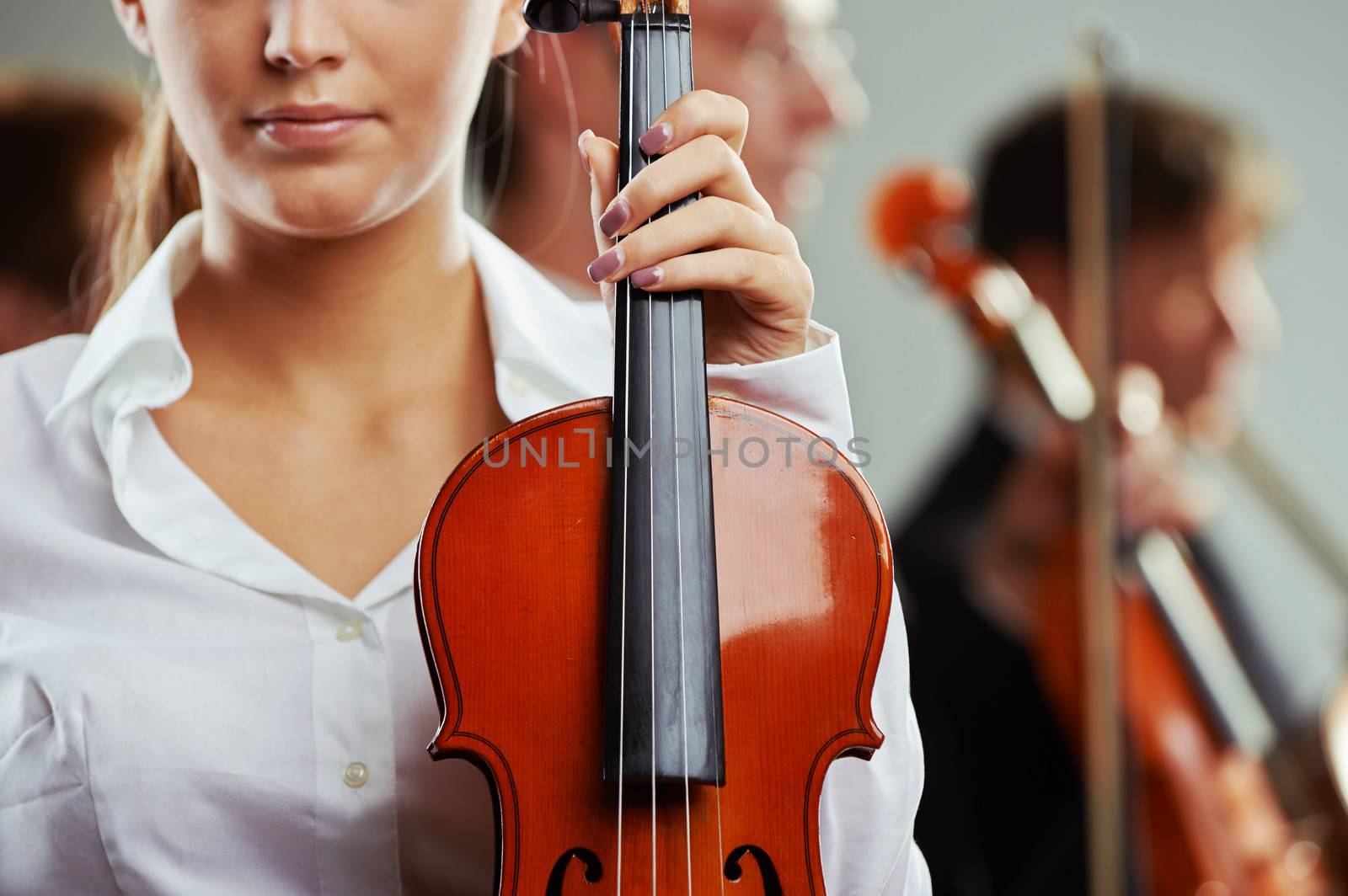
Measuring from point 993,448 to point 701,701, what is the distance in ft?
2.83

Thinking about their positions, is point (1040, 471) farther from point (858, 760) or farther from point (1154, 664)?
point (858, 760)

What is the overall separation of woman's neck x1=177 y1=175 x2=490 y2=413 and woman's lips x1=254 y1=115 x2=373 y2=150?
87 millimetres

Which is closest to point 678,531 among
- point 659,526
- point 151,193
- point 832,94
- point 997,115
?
point 659,526

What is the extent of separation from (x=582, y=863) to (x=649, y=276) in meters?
0.21

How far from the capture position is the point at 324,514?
24.0 inches

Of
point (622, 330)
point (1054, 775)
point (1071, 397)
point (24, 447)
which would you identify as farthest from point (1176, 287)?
point (24, 447)

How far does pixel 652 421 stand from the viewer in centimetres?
50

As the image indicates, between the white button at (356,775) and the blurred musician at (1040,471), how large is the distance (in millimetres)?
648

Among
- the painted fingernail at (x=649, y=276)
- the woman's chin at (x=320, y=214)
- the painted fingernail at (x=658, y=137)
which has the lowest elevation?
the painted fingernail at (x=649, y=276)

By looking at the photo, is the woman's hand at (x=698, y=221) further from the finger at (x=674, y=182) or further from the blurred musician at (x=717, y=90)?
the blurred musician at (x=717, y=90)

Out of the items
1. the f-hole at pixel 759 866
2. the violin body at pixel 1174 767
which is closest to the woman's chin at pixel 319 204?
the f-hole at pixel 759 866

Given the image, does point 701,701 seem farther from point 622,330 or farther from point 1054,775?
point 1054,775

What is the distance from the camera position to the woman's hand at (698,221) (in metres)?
0.49

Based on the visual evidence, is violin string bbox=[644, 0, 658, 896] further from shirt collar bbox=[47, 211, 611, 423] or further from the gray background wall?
the gray background wall
